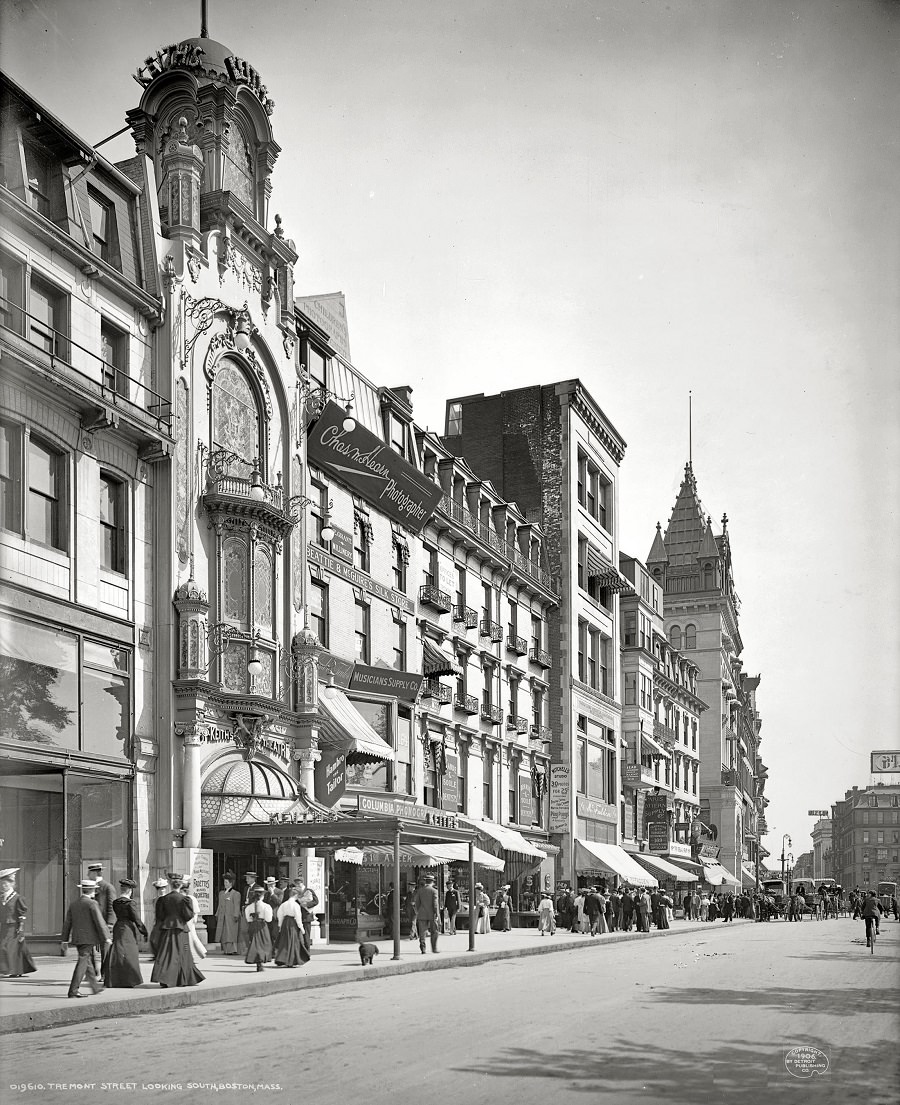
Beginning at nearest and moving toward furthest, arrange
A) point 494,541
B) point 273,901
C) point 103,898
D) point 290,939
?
point 103,898 < point 290,939 < point 273,901 < point 494,541

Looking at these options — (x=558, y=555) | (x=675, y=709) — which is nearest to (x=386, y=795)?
(x=558, y=555)

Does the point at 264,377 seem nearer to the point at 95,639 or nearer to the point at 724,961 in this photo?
the point at 95,639

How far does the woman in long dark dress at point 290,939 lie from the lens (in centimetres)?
2262

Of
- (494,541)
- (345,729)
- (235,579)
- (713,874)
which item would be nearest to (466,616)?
(494,541)

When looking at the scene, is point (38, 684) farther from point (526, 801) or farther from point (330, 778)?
point (526, 801)

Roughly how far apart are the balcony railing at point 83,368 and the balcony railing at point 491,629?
2107cm

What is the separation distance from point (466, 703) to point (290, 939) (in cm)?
2121

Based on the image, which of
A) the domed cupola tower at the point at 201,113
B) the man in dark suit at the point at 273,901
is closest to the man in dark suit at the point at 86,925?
the man in dark suit at the point at 273,901

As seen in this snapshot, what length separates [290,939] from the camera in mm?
22734

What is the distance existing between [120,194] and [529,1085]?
21.6 m

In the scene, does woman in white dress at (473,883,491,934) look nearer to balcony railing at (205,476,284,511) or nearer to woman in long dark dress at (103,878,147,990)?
balcony railing at (205,476,284,511)

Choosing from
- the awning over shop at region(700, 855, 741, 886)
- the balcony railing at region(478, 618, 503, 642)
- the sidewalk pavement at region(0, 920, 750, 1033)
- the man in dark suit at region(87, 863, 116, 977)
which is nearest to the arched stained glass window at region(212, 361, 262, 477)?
the sidewalk pavement at region(0, 920, 750, 1033)

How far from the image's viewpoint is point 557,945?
32594 millimetres

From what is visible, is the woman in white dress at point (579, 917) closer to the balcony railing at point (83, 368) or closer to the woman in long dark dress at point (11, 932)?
the balcony railing at point (83, 368)
